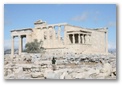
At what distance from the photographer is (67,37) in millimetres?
7379

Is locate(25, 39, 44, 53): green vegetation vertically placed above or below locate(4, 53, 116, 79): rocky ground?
above

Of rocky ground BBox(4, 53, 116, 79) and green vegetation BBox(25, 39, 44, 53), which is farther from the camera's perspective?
green vegetation BBox(25, 39, 44, 53)

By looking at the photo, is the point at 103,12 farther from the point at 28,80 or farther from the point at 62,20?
the point at 28,80

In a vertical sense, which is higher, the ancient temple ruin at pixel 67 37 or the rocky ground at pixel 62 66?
the ancient temple ruin at pixel 67 37

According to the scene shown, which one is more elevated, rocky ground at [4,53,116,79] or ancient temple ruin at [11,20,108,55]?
ancient temple ruin at [11,20,108,55]

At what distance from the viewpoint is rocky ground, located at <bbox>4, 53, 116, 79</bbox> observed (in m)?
7.24

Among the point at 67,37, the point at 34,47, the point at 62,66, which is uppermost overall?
the point at 67,37

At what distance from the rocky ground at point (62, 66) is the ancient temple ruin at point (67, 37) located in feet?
0.42

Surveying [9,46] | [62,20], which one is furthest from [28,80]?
[62,20]

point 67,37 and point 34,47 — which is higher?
point 67,37

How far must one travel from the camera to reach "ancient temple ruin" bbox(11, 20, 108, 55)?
24.0 ft

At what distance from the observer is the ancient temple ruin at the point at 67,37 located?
7.31 m

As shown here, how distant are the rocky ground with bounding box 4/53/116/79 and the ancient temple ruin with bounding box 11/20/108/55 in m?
0.13

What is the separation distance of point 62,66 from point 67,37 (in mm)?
543
